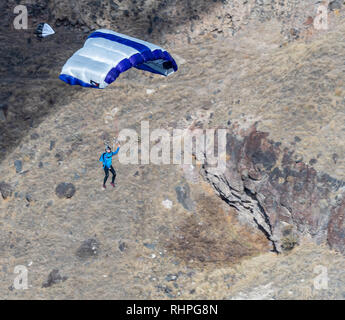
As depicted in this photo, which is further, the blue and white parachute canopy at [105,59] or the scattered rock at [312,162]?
the blue and white parachute canopy at [105,59]

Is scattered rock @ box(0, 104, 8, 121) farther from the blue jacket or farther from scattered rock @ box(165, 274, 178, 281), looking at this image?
scattered rock @ box(165, 274, 178, 281)

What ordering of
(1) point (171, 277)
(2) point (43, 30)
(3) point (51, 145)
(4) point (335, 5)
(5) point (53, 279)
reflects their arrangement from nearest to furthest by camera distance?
(1) point (171, 277) → (5) point (53, 279) → (4) point (335, 5) → (3) point (51, 145) → (2) point (43, 30)

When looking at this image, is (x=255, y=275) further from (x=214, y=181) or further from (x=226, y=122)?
(x=226, y=122)

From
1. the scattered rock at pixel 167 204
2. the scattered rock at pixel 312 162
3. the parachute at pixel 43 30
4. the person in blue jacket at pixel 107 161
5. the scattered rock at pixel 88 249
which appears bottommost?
the scattered rock at pixel 88 249

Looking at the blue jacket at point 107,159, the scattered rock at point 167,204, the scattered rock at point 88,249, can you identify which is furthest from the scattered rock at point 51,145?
the scattered rock at point 167,204

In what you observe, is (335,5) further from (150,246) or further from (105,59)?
(150,246)

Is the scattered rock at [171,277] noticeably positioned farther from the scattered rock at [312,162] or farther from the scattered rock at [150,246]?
the scattered rock at [312,162]

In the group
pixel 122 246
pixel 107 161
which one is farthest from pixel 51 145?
pixel 122 246
